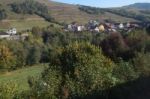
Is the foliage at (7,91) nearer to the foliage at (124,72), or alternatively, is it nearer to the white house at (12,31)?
the foliage at (124,72)

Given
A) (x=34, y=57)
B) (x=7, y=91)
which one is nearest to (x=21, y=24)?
(x=34, y=57)

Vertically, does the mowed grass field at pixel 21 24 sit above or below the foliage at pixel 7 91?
below

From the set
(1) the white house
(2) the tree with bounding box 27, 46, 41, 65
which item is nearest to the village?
(1) the white house

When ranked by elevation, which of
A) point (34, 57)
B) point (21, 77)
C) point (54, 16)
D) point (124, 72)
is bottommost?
point (54, 16)

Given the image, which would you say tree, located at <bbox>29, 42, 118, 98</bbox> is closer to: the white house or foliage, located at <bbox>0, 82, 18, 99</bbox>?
foliage, located at <bbox>0, 82, 18, 99</bbox>

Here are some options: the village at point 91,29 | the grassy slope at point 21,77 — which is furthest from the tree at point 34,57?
the village at point 91,29

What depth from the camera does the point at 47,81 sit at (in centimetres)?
2430

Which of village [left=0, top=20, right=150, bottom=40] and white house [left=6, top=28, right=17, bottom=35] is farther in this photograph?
white house [left=6, top=28, right=17, bottom=35]

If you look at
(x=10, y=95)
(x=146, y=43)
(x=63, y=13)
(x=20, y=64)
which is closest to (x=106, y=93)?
(x=10, y=95)

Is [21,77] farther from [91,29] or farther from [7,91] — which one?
[91,29]

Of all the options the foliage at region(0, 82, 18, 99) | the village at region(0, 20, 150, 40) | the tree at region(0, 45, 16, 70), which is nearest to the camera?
the foliage at region(0, 82, 18, 99)

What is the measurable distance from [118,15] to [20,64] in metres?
94.7

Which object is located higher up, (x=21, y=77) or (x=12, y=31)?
(x=21, y=77)

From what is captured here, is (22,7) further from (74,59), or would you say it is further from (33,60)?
(74,59)
